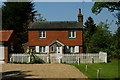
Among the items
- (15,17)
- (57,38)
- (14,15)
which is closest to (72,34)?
(57,38)

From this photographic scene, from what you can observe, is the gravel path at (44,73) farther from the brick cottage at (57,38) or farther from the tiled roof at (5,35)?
the brick cottage at (57,38)

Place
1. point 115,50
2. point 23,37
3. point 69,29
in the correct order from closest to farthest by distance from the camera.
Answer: point 115,50
point 69,29
point 23,37

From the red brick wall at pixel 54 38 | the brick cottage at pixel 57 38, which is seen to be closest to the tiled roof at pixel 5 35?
the red brick wall at pixel 54 38

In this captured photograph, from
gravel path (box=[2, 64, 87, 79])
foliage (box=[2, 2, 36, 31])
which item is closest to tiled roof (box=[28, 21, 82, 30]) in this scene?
foliage (box=[2, 2, 36, 31])

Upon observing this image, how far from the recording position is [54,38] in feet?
126

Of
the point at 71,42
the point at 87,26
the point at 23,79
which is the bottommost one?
the point at 23,79

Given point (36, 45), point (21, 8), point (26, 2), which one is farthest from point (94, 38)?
point (26, 2)

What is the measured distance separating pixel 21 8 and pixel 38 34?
46.3ft

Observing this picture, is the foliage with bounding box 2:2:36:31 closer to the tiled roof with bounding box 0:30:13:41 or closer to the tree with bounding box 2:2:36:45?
the tree with bounding box 2:2:36:45

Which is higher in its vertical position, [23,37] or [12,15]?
[12,15]

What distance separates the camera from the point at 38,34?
126ft

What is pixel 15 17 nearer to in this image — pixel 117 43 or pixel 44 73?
pixel 117 43

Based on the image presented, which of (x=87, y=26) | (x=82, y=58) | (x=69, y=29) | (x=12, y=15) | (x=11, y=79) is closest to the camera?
(x=11, y=79)

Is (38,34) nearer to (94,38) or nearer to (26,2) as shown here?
(94,38)
